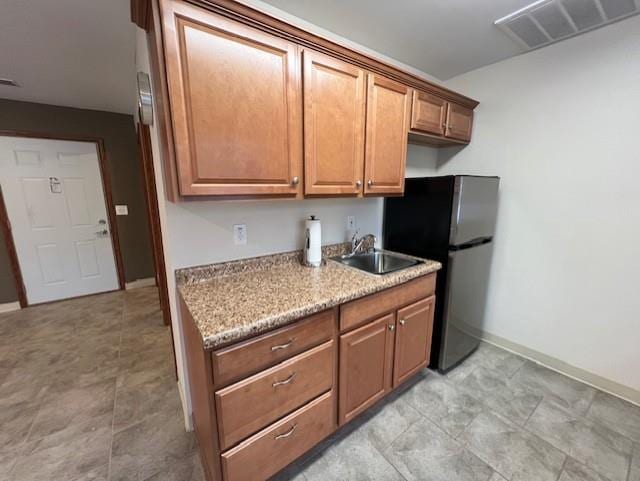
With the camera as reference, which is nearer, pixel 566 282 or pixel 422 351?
pixel 422 351

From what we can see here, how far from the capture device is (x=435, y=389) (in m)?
1.91

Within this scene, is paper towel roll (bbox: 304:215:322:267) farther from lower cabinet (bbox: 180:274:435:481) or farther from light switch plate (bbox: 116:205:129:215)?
light switch plate (bbox: 116:205:129:215)

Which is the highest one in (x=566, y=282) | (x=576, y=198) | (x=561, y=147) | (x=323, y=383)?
(x=561, y=147)

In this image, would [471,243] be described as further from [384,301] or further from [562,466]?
[562,466]

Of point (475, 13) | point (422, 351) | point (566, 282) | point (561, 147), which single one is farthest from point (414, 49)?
point (422, 351)

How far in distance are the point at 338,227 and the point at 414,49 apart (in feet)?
4.87

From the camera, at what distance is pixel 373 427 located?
5.25 ft

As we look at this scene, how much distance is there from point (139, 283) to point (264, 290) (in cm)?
360

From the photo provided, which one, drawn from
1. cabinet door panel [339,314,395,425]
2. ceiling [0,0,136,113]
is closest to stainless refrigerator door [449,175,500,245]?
cabinet door panel [339,314,395,425]

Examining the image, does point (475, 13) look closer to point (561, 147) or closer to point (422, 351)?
point (561, 147)

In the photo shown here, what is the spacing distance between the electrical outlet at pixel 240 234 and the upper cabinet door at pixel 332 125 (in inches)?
18.9

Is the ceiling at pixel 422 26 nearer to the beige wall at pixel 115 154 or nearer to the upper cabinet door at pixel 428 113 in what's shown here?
the upper cabinet door at pixel 428 113

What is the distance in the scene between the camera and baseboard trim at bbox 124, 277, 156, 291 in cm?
386

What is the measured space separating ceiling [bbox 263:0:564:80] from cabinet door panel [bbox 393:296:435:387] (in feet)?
5.92
